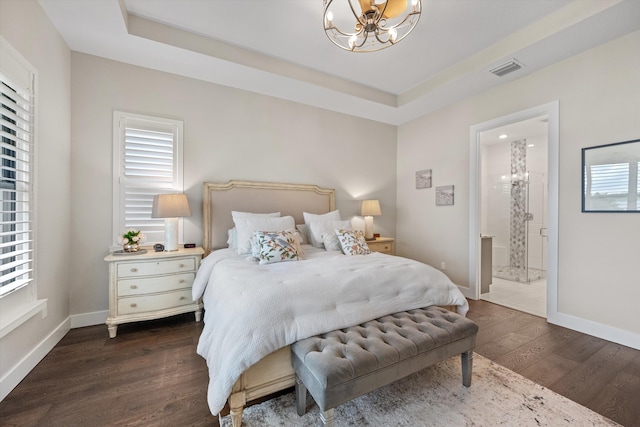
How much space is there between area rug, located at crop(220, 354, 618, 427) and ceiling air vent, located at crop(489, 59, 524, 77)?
3033mm

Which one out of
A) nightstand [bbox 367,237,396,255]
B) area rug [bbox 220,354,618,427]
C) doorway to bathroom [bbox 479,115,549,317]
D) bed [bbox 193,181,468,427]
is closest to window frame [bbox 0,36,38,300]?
bed [bbox 193,181,468,427]

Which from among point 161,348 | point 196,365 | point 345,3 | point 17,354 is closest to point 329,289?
point 196,365

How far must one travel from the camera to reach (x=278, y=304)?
156cm

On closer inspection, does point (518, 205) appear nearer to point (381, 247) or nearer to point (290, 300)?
point (381, 247)

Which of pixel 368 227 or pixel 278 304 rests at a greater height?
pixel 368 227

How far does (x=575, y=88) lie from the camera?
2.71 m

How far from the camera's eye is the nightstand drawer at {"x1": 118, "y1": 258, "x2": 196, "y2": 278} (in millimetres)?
2500

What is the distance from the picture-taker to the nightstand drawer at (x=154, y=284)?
250 cm

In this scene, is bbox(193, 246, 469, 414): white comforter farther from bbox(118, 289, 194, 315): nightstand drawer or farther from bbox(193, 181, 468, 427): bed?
bbox(118, 289, 194, 315): nightstand drawer

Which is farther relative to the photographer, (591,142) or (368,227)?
(368,227)

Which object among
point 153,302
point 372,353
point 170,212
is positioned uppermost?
point 170,212

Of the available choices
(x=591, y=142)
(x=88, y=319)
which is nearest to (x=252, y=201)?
(x=88, y=319)

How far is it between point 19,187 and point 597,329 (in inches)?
200

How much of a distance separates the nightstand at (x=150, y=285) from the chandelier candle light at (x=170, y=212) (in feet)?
0.45
